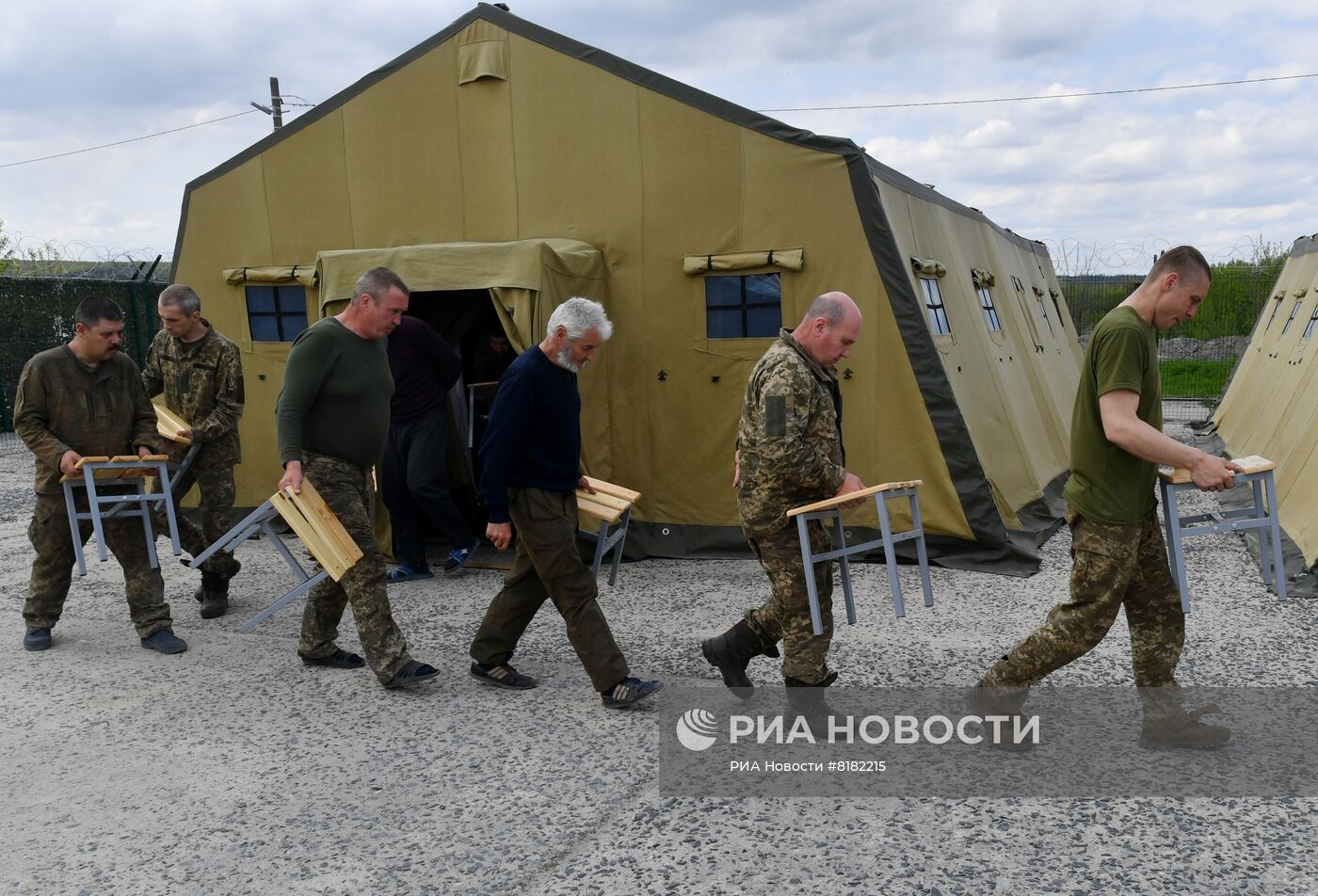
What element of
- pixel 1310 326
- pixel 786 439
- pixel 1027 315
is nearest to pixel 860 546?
pixel 786 439

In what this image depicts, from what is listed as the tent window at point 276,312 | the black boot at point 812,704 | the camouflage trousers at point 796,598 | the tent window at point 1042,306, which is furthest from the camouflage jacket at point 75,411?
the tent window at point 1042,306

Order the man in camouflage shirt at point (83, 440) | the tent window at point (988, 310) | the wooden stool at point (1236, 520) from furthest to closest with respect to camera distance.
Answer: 1. the tent window at point (988, 310)
2. the man in camouflage shirt at point (83, 440)
3. the wooden stool at point (1236, 520)

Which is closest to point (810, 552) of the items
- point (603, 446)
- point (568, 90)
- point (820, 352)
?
point (820, 352)

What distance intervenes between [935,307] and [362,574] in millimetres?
4481

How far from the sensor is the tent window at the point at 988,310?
29.3ft

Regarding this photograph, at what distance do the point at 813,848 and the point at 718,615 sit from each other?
2.62 m

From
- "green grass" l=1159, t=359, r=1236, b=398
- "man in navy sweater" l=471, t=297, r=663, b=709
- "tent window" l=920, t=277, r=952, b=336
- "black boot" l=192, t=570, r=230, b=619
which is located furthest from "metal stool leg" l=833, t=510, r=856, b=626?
"green grass" l=1159, t=359, r=1236, b=398

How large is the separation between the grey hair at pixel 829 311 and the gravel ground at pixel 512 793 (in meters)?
1.67

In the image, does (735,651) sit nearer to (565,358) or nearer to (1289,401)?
(565,358)

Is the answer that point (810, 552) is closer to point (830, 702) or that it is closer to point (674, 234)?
point (830, 702)

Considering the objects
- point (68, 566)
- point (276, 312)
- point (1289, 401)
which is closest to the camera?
point (68, 566)

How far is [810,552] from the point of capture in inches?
144

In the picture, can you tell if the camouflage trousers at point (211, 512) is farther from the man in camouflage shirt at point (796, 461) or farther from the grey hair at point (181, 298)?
the man in camouflage shirt at point (796, 461)

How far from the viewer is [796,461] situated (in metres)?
3.62
